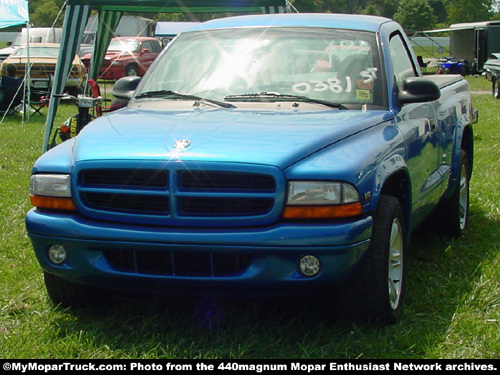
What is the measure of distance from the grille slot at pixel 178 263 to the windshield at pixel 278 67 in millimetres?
1272

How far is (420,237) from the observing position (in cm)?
606

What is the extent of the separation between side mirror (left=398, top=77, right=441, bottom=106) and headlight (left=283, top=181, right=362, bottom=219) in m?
1.29

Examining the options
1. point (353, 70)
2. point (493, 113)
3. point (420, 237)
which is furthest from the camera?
point (493, 113)

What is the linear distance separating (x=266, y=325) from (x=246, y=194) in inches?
32.6

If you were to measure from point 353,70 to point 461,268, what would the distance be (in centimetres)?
152

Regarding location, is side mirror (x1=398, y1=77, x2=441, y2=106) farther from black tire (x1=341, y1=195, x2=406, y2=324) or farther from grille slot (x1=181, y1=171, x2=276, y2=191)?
grille slot (x1=181, y1=171, x2=276, y2=191)

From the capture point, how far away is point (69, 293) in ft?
13.5

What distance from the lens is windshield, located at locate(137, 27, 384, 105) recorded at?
4.52 meters

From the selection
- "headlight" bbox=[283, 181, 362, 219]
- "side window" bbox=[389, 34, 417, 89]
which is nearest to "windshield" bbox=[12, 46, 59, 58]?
"side window" bbox=[389, 34, 417, 89]

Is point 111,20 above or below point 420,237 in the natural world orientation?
above

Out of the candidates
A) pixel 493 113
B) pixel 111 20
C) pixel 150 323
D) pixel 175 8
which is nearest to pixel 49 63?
pixel 111 20

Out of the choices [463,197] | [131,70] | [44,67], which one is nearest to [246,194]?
[463,197]
